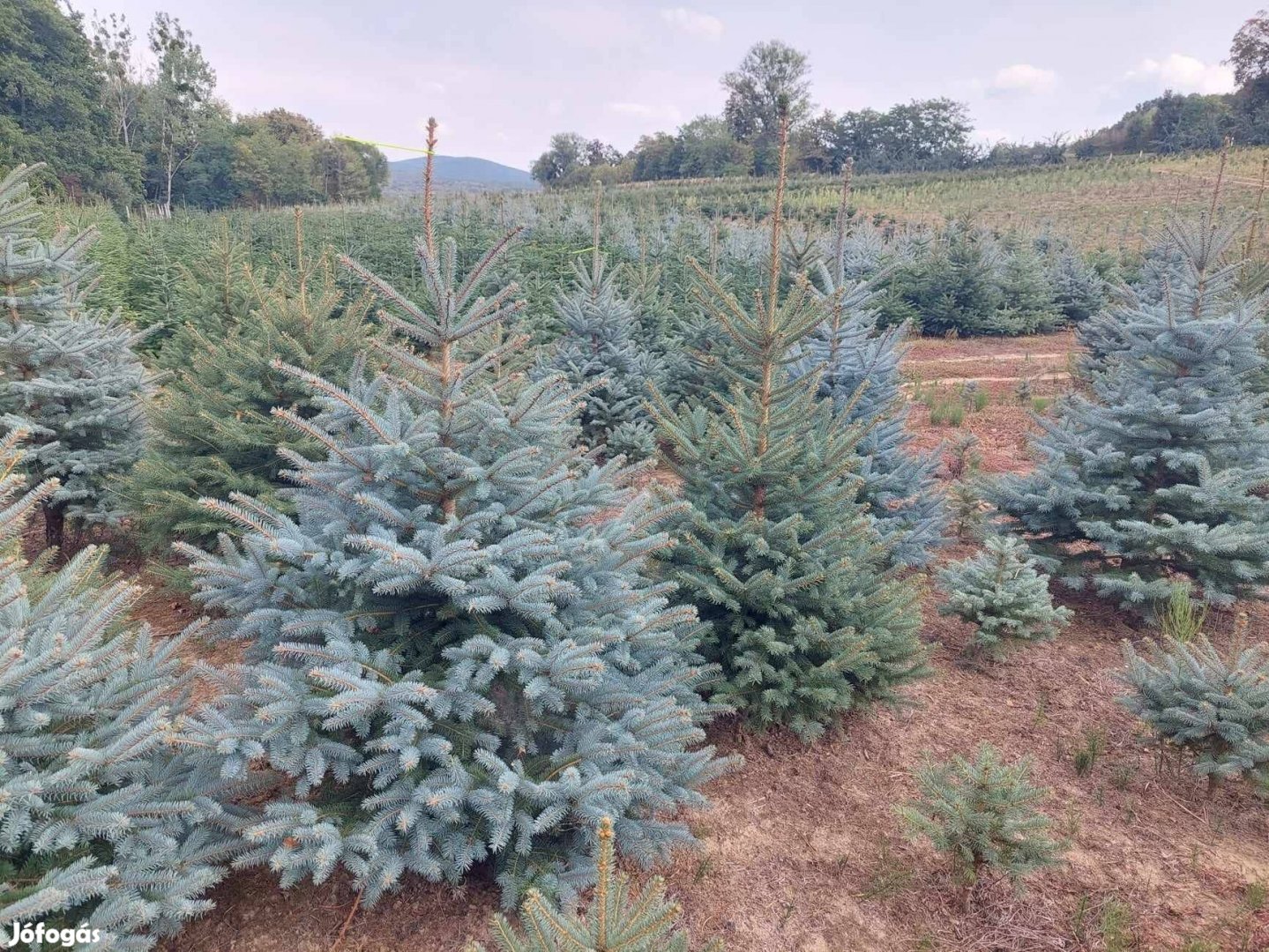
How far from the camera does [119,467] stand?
18.3 ft

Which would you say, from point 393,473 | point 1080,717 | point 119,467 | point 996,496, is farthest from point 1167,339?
point 119,467

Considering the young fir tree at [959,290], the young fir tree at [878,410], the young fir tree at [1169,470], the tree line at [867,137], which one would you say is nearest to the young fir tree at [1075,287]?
the young fir tree at [959,290]

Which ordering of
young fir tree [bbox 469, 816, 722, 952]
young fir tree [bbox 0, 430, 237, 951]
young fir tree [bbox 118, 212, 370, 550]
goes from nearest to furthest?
1. young fir tree [bbox 469, 816, 722, 952]
2. young fir tree [bbox 0, 430, 237, 951]
3. young fir tree [bbox 118, 212, 370, 550]

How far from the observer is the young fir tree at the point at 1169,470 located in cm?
500

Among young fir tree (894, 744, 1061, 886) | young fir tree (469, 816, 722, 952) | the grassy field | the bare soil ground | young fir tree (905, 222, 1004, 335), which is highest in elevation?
the grassy field

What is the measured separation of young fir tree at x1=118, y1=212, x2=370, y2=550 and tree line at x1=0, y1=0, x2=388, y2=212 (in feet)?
112

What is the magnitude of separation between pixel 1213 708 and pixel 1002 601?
134cm

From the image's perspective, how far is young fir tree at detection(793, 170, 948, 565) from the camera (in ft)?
17.3

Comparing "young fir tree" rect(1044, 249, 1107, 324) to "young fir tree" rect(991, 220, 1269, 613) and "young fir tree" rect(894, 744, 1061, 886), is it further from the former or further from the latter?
"young fir tree" rect(894, 744, 1061, 886)

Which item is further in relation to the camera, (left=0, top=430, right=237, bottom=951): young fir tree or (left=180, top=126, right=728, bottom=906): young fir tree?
(left=180, top=126, right=728, bottom=906): young fir tree

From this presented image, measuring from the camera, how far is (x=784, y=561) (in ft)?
12.4

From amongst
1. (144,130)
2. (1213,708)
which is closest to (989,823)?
(1213,708)

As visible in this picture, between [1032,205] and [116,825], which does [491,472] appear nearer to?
[116,825]

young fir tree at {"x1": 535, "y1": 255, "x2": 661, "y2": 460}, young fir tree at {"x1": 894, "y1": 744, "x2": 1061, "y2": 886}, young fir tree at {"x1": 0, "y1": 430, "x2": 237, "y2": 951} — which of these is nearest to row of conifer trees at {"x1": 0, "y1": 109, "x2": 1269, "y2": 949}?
young fir tree at {"x1": 0, "y1": 430, "x2": 237, "y2": 951}
